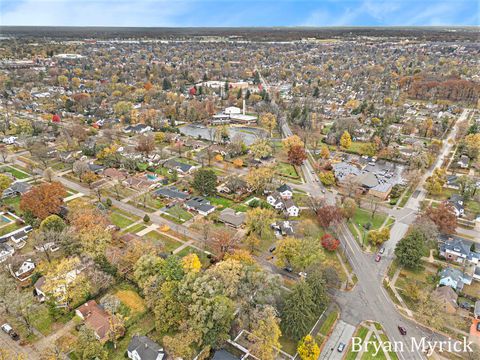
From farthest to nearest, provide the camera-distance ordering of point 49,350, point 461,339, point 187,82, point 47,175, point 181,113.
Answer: point 187,82 → point 181,113 → point 47,175 → point 461,339 → point 49,350

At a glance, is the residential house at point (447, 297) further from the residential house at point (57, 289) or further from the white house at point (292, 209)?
the residential house at point (57, 289)

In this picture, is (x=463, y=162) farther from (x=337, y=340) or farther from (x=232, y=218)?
(x=337, y=340)

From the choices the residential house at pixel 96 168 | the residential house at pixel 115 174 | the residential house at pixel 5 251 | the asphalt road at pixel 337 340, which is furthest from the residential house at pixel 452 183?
the residential house at pixel 5 251

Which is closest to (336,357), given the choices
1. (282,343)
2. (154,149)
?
(282,343)

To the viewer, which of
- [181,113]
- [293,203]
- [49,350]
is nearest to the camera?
[49,350]

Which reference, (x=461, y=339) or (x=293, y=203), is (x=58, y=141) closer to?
(x=293, y=203)

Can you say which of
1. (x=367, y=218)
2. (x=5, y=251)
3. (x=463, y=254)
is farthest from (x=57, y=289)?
(x=463, y=254)
